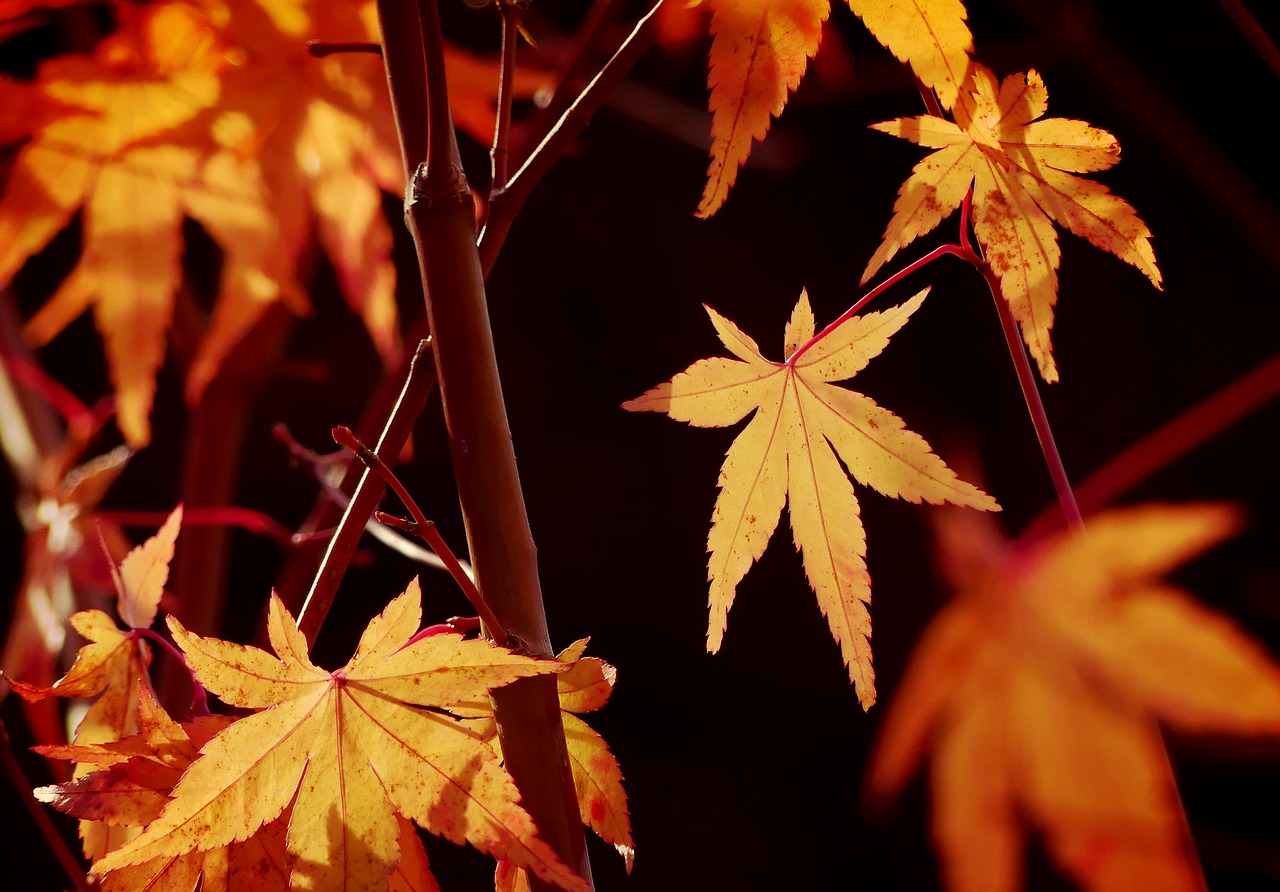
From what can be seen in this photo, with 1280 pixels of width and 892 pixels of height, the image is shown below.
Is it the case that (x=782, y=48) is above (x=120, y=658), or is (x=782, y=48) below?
above

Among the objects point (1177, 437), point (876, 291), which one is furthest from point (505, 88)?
point (1177, 437)

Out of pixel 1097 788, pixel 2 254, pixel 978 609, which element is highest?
pixel 2 254

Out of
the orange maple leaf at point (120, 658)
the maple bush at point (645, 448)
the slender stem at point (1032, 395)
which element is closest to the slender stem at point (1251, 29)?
the maple bush at point (645, 448)


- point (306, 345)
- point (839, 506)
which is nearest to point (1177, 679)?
point (839, 506)

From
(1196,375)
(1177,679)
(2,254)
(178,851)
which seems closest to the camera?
(178,851)

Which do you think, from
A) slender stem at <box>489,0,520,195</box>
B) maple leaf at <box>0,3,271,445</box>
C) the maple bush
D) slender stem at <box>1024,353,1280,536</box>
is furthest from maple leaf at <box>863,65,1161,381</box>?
slender stem at <box>1024,353,1280,536</box>

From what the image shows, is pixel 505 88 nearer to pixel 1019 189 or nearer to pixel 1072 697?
pixel 1019 189

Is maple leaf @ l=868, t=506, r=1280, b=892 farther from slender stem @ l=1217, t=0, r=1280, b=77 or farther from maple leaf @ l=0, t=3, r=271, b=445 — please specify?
maple leaf @ l=0, t=3, r=271, b=445

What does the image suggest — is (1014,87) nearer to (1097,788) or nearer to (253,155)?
(253,155)
